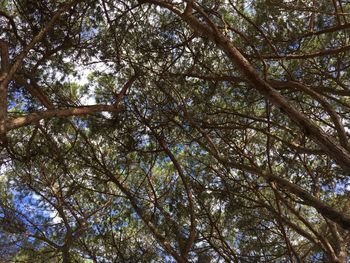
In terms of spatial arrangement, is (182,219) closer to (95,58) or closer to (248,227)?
(248,227)

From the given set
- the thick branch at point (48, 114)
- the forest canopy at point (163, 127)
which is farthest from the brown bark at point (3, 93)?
the forest canopy at point (163, 127)

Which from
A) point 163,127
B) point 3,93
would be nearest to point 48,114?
point 3,93

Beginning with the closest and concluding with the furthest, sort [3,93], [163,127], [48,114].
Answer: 1. [3,93]
2. [48,114]
3. [163,127]

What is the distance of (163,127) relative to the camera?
432 centimetres

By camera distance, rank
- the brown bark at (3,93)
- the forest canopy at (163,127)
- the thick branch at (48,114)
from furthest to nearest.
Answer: the forest canopy at (163,127), the thick branch at (48,114), the brown bark at (3,93)

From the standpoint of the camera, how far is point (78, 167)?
15.2 feet

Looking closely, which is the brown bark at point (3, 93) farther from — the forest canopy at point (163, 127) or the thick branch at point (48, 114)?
the forest canopy at point (163, 127)

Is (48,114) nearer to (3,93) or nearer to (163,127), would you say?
(3,93)

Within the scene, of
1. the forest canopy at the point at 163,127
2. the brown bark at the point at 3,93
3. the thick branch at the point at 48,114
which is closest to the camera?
the brown bark at the point at 3,93

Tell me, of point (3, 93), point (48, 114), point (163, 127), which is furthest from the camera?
point (163, 127)

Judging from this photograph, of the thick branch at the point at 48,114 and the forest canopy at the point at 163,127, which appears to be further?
the forest canopy at the point at 163,127

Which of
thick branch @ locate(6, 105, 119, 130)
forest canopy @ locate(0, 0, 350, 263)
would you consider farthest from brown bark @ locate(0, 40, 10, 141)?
forest canopy @ locate(0, 0, 350, 263)

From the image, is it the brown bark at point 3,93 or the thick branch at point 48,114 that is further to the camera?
the thick branch at point 48,114

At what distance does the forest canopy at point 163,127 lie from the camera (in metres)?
4.06
